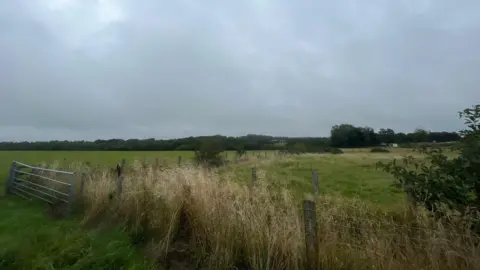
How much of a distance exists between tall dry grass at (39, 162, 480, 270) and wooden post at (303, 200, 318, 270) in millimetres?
66

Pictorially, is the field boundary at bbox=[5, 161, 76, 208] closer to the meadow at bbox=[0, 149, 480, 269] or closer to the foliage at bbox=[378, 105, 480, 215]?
the meadow at bbox=[0, 149, 480, 269]

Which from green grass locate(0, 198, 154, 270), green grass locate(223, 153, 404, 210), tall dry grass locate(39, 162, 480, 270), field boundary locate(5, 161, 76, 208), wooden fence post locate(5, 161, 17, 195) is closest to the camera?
tall dry grass locate(39, 162, 480, 270)

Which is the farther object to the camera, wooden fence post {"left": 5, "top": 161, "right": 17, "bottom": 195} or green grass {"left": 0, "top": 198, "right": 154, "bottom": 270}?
wooden fence post {"left": 5, "top": 161, "right": 17, "bottom": 195}

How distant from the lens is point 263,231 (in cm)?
398

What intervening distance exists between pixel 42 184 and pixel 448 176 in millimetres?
11451

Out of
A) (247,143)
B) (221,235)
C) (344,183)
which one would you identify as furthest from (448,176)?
(247,143)

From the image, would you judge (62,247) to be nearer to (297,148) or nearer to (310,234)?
(310,234)

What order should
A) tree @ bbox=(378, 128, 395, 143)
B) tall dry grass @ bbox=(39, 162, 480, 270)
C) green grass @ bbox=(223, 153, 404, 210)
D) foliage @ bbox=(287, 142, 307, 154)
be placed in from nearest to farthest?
tall dry grass @ bbox=(39, 162, 480, 270) < green grass @ bbox=(223, 153, 404, 210) < tree @ bbox=(378, 128, 395, 143) < foliage @ bbox=(287, 142, 307, 154)

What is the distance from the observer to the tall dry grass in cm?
321

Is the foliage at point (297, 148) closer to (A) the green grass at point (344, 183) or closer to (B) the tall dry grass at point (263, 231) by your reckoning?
(A) the green grass at point (344, 183)

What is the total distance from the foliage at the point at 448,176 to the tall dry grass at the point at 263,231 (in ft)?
0.98

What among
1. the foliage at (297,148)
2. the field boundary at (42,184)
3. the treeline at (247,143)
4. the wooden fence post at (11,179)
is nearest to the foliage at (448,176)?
the field boundary at (42,184)

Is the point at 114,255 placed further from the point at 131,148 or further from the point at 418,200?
the point at 131,148

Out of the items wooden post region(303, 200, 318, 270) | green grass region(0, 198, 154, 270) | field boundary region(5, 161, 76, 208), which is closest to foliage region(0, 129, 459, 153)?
field boundary region(5, 161, 76, 208)
